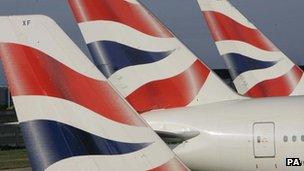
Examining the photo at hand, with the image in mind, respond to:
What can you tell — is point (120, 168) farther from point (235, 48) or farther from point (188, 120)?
point (235, 48)

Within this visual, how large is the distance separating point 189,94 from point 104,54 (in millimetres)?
2136

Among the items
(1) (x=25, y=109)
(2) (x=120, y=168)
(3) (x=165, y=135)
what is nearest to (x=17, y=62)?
(1) (x=25, y=109)

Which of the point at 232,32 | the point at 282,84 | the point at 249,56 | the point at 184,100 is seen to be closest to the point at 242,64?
the point at 249,56

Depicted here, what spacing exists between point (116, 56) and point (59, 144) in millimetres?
8919

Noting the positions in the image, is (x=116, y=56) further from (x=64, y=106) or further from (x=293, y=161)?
(x=64, y=106)

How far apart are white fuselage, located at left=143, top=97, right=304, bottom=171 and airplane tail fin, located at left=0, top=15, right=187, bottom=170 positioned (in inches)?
291

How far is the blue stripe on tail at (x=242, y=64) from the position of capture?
760 inches

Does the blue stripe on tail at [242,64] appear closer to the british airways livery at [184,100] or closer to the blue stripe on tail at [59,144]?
the british airways livery at [184,100]

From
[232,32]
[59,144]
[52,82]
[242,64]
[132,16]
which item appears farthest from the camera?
[232,32]

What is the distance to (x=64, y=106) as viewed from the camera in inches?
267

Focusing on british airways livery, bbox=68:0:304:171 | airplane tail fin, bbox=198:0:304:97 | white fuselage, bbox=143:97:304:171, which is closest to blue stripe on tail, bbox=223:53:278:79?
airplane tail fin, bbox=198:0:304:97

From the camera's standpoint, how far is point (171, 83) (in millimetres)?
15547

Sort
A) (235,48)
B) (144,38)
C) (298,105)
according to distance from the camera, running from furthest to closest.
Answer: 1. (235,48)
2. (144,38)
3. (298,105)

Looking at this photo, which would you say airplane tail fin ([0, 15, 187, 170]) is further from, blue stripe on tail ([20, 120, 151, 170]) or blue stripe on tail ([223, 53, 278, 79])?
blue stripe on tail ([223, 53, 278, 79])
